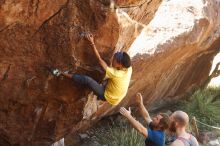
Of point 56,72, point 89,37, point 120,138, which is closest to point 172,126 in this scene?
point 89,37

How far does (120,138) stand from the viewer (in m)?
10.5

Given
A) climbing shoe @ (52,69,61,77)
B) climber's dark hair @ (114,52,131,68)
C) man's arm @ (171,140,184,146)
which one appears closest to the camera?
man's arm @ (171,140,184,146)

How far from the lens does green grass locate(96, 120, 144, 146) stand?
1043 centimetres

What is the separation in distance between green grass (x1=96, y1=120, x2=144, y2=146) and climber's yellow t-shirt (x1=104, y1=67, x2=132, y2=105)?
12.5 ft

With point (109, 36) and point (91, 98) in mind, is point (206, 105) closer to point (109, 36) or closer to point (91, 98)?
point (91, 98)

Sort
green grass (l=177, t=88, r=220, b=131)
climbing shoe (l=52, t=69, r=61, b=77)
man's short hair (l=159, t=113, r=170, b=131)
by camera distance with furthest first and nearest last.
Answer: green grass (l=177, t=88, r=220, b=131) < climbing shoe (l=52, t=69, r=61, b=77) < man's short hair (l=159, t=113, r=170, b=131)

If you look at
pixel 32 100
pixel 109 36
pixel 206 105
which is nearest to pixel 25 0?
pixel 109 36

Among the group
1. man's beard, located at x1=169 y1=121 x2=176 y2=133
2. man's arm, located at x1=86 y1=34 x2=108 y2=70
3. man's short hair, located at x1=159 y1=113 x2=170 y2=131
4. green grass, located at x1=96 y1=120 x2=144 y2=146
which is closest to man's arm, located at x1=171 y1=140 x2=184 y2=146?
man's beard, located at x1=169 y1=121 x2=176 y2=133

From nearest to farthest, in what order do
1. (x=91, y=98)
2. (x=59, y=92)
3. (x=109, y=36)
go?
(x=109, y=36), (x=59, y=92), (x=91, y=98)

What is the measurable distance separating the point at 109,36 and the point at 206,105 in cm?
698

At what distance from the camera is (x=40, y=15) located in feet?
19.8

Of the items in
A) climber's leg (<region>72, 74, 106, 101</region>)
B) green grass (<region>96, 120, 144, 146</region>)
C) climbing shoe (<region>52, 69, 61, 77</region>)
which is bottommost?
green grass (<region>96, 120, 144, 146</region>)

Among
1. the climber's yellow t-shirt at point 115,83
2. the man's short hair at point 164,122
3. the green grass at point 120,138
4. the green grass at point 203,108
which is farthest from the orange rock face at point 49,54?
the green grass at point 203,108

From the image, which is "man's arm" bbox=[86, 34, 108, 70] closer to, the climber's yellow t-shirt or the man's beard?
the climber's yellow t-shirt
